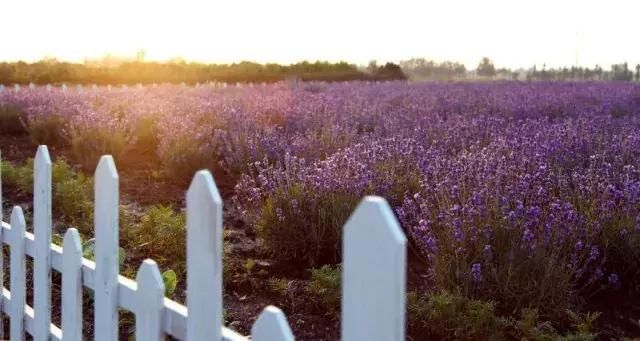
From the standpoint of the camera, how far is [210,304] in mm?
1541

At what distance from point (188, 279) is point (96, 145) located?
18.2ft

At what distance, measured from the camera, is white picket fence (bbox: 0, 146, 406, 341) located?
3.63ft

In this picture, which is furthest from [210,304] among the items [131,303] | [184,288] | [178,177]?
[178,177]

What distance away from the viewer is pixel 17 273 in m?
2.69

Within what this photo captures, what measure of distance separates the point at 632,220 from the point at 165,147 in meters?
4.05

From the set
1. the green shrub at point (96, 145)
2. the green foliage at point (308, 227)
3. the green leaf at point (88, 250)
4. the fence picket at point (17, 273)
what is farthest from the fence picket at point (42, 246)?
the green shrub at point (96, 145)

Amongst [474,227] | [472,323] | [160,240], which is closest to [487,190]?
[474,227]

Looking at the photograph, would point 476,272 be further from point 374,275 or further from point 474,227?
point 374,275

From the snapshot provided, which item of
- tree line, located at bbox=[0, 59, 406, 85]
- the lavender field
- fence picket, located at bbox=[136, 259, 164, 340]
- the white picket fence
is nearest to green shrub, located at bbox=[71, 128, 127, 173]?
the lavender field

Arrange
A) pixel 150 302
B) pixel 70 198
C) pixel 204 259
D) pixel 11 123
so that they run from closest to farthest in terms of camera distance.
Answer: pixel 204 259 < pixel 150 302 < pixel 70 198 < pixel 11 123

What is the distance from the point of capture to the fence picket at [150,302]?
69.2 inches

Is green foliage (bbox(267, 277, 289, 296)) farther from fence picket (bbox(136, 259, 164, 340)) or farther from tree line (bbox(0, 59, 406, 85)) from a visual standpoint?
tree line (bbox(0, 59, 406, 85))

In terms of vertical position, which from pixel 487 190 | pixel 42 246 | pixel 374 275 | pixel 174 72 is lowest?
pixel 42 246

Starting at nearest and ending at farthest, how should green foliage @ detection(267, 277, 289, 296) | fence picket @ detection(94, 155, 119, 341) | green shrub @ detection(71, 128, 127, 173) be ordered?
1. fence picket @ detection(94, 155, 119, 341)
2. green foliage @ detection(267, 277, 289, 296)
3. green shrub @ detection(71, 128, 127, 173)
